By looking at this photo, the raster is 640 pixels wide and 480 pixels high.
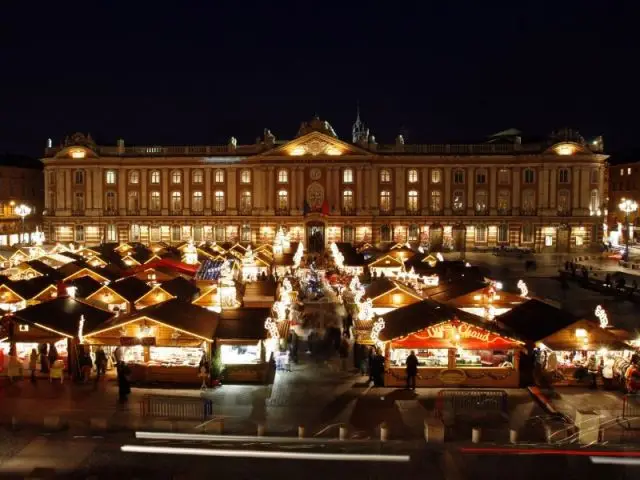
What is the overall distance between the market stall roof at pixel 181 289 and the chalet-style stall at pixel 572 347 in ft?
45.8

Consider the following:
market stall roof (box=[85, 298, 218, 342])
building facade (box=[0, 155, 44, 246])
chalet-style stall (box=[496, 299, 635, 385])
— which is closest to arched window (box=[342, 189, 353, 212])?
building facade (box=[0, 155, 44, 246])

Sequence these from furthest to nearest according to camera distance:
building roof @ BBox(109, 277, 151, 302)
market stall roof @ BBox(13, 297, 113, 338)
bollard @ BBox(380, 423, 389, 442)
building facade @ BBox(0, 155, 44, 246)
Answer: building facade @ BBox(0, 155, 44, 246)
building roof @ BBox(109, 277, 151, 302)
market stall roof @ BBox(13, 297, 113, 338)
bollard @ BBox(380, 423, 389, 442)

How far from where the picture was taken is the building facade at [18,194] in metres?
78.7

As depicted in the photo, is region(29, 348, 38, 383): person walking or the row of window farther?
the row of window

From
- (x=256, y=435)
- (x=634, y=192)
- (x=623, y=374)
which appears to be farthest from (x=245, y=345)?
(x=634, y=192)

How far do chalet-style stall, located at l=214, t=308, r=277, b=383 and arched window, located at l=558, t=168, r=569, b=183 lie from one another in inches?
2246

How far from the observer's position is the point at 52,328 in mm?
21141

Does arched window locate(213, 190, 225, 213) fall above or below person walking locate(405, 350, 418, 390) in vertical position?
above

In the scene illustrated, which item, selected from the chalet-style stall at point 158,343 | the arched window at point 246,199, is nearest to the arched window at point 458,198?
the arched window at point 246,199

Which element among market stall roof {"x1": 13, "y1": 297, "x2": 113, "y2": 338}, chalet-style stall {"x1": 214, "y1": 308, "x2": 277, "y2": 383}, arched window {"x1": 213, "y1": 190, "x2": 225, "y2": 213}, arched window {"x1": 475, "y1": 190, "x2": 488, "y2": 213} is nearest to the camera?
chalet-style stall {"x1": 214, "y1": 308, "x2": 277, "y2": 383}

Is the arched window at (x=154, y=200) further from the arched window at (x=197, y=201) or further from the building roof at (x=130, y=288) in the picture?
the building roof at (x=130, y=288)

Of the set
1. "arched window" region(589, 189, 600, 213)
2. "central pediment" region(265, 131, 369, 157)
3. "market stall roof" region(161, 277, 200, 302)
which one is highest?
"central pediment" region(265, 131, 369, 157)

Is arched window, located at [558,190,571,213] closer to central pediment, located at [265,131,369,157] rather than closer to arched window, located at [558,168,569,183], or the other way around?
arched window, located at [558,168,569,183]

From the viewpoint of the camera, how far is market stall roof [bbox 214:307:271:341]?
21.0 metres
